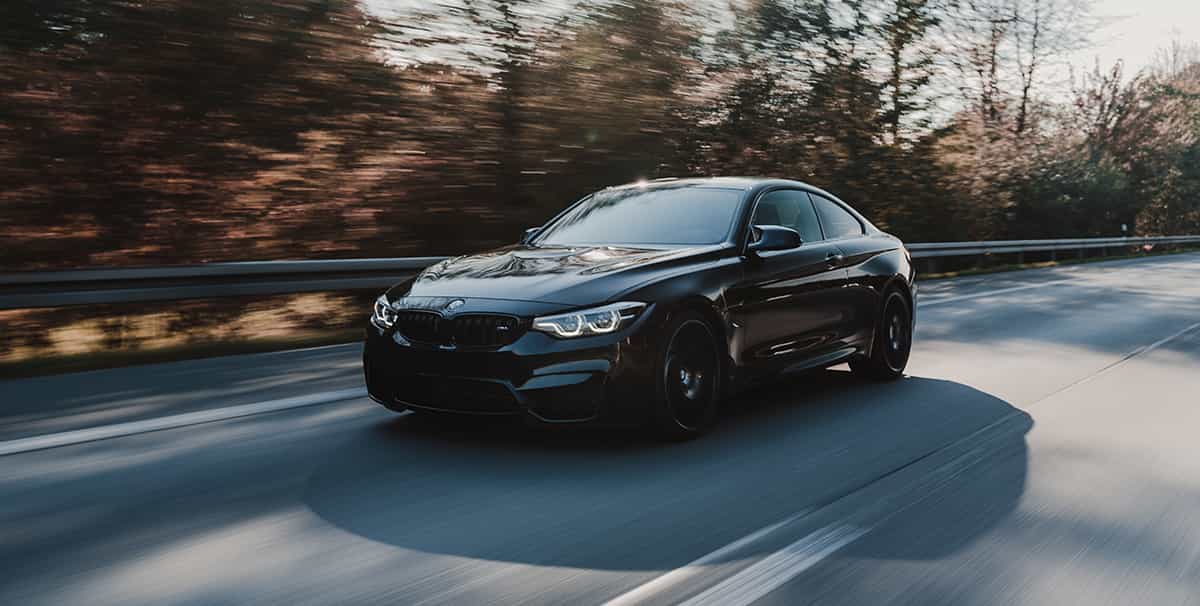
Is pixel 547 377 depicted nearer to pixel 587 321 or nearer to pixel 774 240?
pixel 587 321

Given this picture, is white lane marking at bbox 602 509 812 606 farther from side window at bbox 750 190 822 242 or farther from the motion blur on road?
side window at bbox 750 190 822 242

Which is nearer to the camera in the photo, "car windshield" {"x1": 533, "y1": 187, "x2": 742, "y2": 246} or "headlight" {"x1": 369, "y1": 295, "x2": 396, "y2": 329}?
"headlight" {"x1": 369, "y1": 295, "x2": 396, "y2": 329}

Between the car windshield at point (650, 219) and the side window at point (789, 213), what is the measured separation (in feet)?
0.63

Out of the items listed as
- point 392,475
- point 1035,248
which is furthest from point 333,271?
point 1035,248

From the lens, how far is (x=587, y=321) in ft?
17.9

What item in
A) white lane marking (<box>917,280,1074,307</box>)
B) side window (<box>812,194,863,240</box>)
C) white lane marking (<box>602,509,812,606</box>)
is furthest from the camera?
white lane marking (<box>917,280,1074,307</box>)

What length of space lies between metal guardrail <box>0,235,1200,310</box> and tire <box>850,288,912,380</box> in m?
5.07

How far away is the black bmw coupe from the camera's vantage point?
214 inches

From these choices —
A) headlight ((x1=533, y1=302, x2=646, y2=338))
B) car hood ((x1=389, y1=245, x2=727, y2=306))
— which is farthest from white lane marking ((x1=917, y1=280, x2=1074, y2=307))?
headlight ((x1=533, y1=302, x2=646, y2=338))

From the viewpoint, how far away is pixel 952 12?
26969mm

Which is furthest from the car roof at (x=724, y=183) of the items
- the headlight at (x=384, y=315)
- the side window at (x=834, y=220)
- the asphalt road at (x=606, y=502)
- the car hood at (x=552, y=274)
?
the headlight at (x=384, y=315)

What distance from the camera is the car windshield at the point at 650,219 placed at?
6691mm

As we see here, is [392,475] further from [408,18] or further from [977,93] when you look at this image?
[977,93]

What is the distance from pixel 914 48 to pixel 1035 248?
7.64 meters
